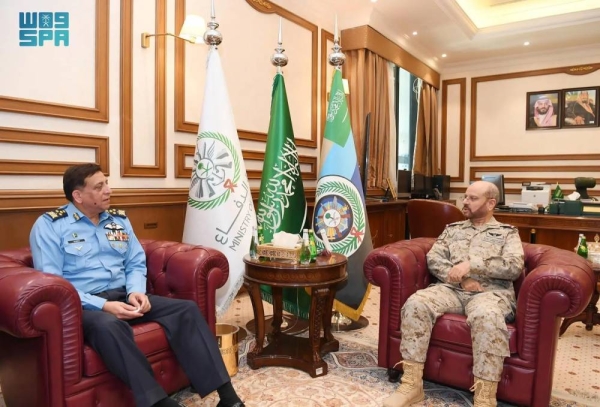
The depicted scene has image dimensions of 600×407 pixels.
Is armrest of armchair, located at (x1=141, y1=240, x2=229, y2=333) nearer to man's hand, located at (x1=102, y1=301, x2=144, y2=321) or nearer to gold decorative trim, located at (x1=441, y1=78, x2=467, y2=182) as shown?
man's hand, located at (x1=102, y1=301, x2=144, y2=321)

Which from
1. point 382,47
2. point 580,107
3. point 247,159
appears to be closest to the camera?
point 247,159

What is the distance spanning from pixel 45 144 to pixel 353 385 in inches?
84.8

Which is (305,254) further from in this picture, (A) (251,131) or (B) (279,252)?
(A) (251,131)

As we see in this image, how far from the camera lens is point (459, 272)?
2145 mm

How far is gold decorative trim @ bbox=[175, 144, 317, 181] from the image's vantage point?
10.7ft

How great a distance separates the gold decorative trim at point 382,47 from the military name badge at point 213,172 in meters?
2.80

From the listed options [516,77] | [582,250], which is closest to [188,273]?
[582,250]

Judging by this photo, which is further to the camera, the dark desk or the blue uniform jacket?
the dark desk

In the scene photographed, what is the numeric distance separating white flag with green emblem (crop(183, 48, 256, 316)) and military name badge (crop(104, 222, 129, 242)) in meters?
0.70

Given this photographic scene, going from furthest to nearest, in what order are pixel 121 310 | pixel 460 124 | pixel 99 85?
pixel 460 124, pixel 99 85, pixel 121 310

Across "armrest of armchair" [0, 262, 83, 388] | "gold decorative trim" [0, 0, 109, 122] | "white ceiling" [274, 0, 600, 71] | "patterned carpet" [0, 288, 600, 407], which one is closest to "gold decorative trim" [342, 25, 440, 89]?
"white ceiling" [274, 0, 600, 71]

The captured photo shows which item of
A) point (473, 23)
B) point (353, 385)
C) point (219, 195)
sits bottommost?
point (353, 385)

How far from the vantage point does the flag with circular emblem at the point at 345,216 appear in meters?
2.97

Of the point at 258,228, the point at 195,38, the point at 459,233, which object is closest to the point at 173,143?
the point at 195,38
